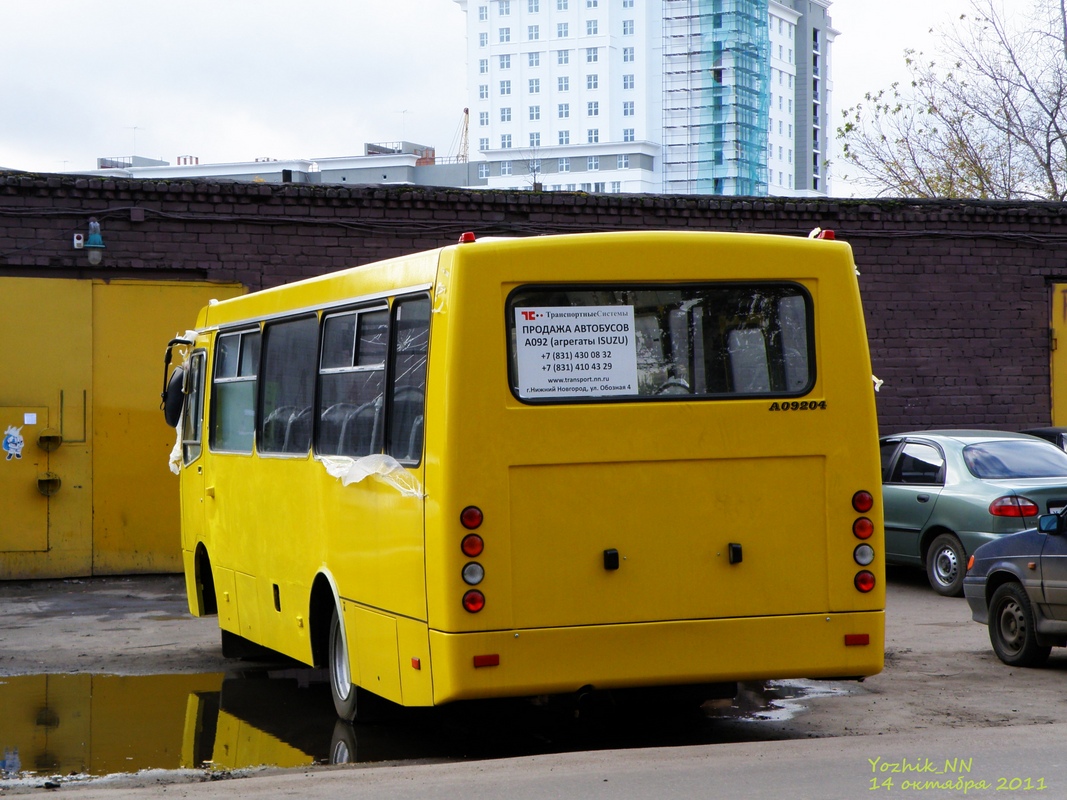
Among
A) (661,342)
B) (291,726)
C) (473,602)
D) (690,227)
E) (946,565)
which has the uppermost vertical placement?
(690,227)

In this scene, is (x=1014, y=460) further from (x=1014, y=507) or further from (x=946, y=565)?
(x=946, y=565)

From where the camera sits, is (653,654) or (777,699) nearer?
(653,654)

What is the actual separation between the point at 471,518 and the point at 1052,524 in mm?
4627

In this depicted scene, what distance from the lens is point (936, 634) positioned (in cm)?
1148

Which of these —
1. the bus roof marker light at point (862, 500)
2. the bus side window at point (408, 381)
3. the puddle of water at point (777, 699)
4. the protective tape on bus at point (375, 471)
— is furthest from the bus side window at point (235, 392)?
the bus roof marker light at point (862, 500)

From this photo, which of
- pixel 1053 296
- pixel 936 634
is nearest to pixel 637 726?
pixel 936 634

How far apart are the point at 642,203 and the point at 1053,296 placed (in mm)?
5889

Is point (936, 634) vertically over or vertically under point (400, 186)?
under

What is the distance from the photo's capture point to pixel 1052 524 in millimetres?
9227

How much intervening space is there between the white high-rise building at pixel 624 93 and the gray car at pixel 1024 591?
117m

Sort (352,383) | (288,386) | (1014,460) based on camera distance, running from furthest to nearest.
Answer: (1014,460), (288,386), (352,383)

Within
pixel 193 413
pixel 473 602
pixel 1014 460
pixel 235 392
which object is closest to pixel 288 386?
pixel 235 392

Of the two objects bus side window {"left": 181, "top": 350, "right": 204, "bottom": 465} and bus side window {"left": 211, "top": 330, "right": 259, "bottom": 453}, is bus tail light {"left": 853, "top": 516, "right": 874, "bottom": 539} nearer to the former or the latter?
bus side window {"left": 211, "top": 330, "right": 259, "bottom": 453}

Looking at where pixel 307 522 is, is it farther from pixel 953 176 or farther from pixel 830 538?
pixel 953 176
